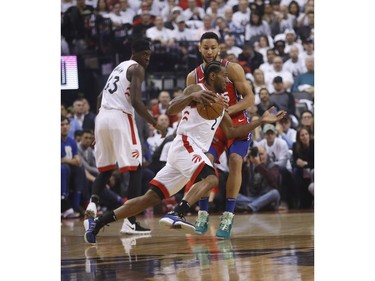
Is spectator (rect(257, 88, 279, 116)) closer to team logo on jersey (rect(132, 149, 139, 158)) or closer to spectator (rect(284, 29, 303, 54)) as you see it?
spectator (rect(284, 29, 303, 54))

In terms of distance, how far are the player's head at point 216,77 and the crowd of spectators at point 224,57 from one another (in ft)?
9.82

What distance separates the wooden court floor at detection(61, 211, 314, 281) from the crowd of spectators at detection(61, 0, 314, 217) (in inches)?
85.5

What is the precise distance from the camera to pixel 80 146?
10305mm

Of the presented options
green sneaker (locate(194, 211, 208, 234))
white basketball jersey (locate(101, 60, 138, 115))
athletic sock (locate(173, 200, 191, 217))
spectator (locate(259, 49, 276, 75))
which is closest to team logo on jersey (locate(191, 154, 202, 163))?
athletic sock (locate(173, 200, 191, 217))

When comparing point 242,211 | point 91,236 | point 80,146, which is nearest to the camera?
point 91,236

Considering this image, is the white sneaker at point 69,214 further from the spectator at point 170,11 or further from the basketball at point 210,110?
the spectator at point 170,11

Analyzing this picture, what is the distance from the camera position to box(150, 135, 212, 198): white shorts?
6406mm

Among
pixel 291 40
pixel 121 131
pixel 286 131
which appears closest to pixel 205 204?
pixel 121 131
